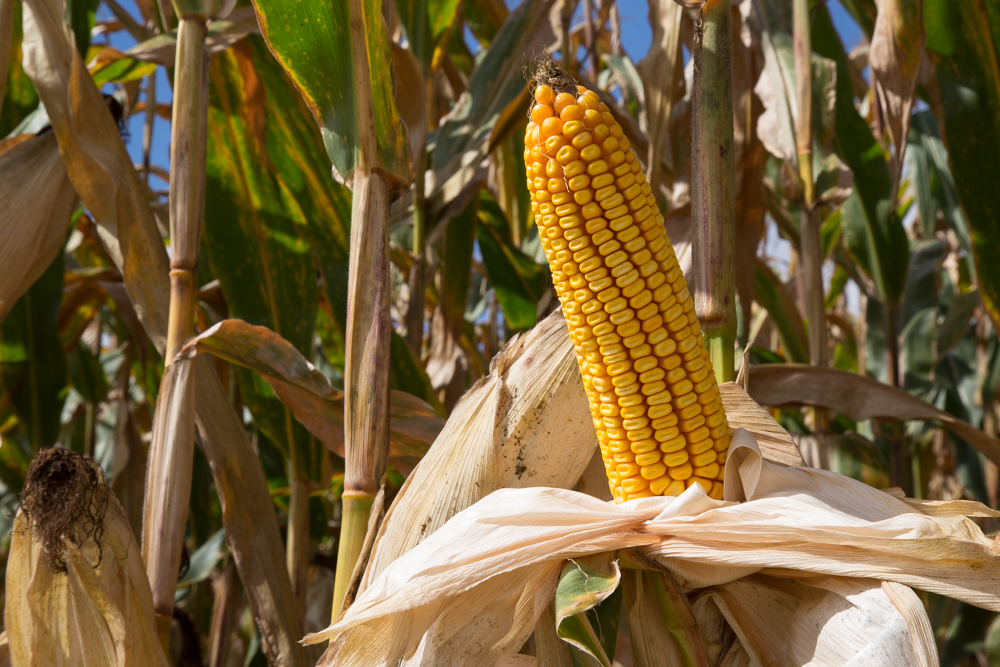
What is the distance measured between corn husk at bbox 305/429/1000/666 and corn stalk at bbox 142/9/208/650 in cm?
48

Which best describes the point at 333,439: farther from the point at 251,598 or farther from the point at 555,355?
the point at 555,355

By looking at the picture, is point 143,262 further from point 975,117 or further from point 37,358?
point 975,117

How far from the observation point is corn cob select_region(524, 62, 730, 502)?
810 mm

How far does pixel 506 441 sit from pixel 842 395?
92 centimetres

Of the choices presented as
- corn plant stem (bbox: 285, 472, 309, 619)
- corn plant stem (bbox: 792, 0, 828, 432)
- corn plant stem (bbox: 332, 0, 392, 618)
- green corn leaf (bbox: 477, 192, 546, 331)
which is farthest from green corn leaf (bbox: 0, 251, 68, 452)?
corn plant stem (bbox: 792, 0, 828, 432)

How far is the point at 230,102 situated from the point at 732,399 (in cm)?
148

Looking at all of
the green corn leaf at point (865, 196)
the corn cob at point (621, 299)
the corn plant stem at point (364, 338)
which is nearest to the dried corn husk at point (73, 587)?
the corn plant stem at point (364, 338)

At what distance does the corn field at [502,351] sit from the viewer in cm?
82

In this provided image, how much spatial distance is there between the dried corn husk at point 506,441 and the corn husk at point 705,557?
0.11 metres

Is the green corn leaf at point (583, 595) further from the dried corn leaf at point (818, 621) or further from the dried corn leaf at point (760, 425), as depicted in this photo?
the dried corn leaf at point (760, 425)

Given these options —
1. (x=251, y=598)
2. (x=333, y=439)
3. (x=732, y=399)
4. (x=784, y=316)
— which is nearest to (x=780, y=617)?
(x=732, y=399)

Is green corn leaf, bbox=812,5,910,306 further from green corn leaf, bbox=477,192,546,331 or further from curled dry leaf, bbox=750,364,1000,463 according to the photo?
green corn leaf, bbox=477,192,546,331

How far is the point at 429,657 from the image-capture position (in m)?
0.87

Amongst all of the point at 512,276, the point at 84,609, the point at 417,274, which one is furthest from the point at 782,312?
the point at 84,609
